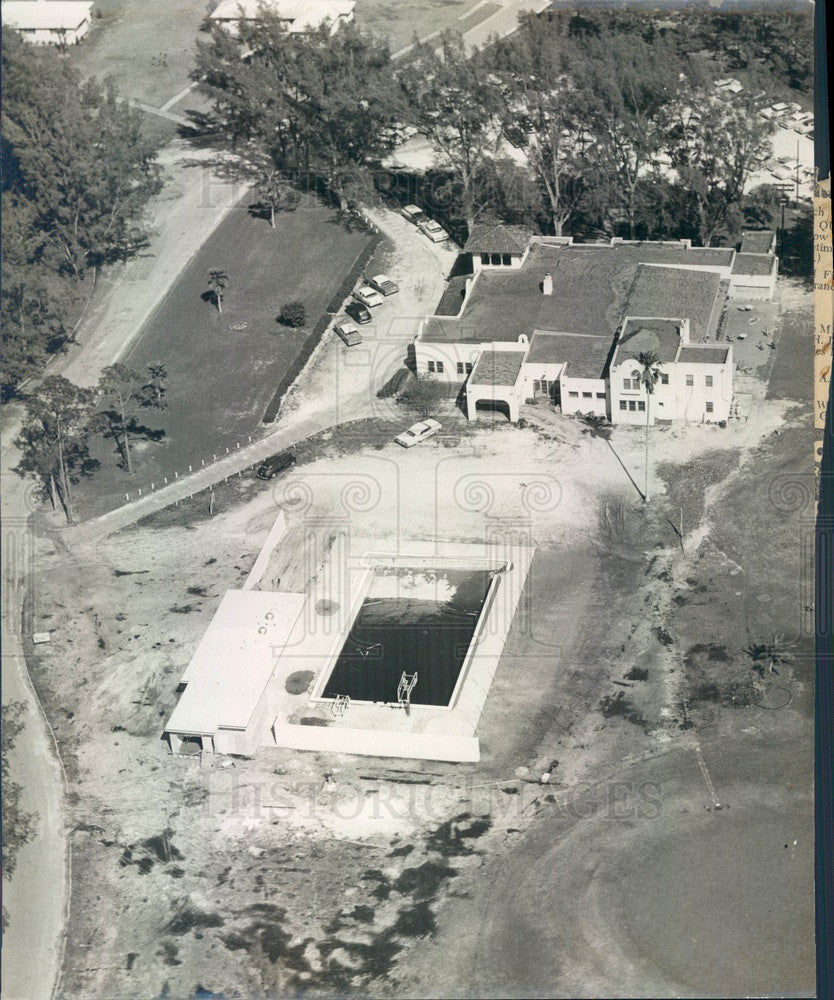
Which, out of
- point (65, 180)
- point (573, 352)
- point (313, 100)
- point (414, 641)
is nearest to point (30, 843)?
point (414, 641)

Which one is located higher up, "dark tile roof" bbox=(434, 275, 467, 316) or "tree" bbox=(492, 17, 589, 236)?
"tree" bbox=(492, 17, 589, 236)

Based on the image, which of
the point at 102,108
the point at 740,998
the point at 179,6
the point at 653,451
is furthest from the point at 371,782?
the point at 179,6

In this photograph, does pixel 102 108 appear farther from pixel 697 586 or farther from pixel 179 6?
pixel 697 586

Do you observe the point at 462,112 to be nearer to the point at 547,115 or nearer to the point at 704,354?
the point at 547,115

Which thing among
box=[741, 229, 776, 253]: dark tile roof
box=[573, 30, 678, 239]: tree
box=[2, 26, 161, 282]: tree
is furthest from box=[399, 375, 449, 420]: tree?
box=[2, 26, 161, 282]: tree

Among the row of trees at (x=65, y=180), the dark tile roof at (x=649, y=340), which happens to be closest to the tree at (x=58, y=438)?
the row of trees at (x=65, y=180)

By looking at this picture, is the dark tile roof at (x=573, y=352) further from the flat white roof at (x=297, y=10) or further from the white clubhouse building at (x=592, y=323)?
the flat white roof at (x=297, y=10)

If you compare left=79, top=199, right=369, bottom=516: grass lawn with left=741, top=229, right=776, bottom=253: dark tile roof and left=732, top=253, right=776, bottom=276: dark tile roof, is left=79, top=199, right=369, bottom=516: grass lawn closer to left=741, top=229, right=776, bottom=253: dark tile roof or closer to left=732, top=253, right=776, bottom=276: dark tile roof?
left=732, top=253, right=776, bottom=276: dark tile roof
